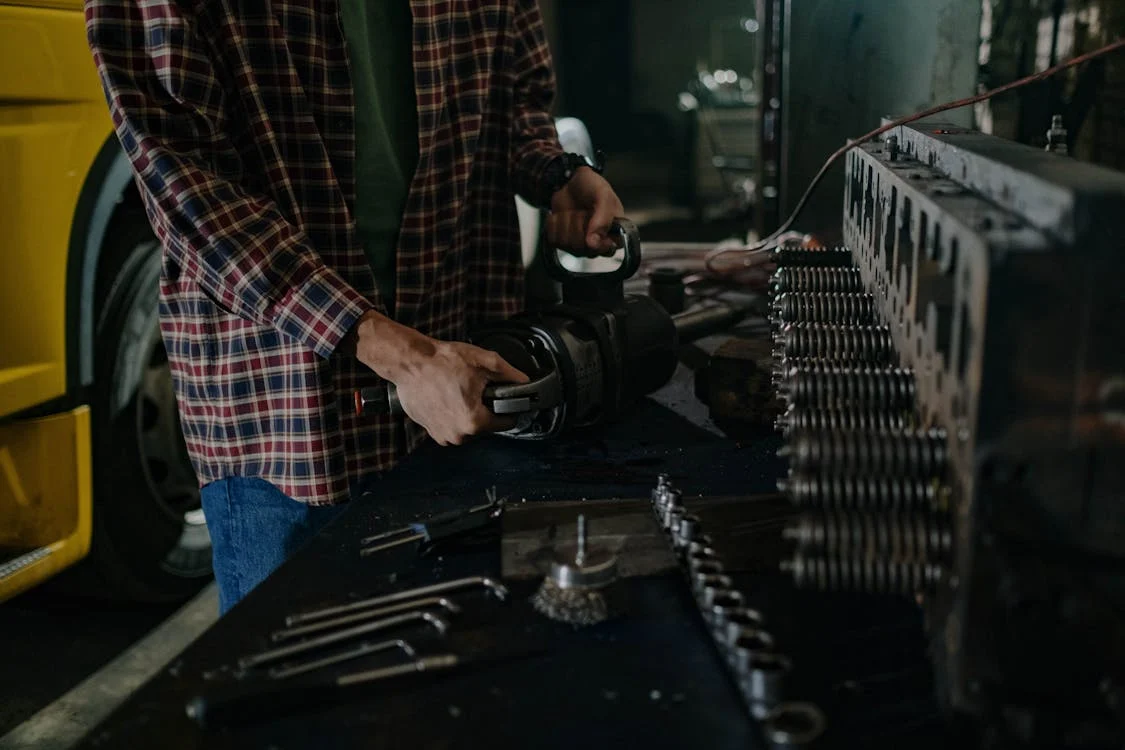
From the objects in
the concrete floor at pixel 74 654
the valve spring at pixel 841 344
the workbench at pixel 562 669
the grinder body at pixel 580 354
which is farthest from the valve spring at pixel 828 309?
the concrete floor at pixel 74 654

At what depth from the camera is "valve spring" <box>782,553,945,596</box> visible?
88cm

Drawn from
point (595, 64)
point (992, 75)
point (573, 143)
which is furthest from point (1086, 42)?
point (595, 64)

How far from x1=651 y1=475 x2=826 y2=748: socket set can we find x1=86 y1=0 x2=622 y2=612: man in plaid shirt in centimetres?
41

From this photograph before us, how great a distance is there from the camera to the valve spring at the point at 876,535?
2.85 ft

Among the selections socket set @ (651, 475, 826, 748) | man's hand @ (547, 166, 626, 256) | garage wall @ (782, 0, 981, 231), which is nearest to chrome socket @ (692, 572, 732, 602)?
socket set @ (651, 475, 826, 748)

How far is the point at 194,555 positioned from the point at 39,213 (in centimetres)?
115

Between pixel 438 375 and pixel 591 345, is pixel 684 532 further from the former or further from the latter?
pixel 591 345

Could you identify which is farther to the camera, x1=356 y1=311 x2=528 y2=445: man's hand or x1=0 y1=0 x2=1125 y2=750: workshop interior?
x1=356 y1=311 x2=528 y2=445: man's hand

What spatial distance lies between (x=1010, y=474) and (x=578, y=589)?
0.44m

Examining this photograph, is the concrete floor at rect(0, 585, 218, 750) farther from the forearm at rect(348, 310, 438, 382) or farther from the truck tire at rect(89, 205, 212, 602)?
the forearm at rect(348, 310, 438, 382)

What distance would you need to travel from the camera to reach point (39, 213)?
2.28 m

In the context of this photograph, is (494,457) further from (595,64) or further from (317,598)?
(595,64)

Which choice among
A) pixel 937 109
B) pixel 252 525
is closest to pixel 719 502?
pixel 937 109

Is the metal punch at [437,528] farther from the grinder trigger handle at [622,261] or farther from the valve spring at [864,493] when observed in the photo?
the grinder trigger handle at [622,261]
